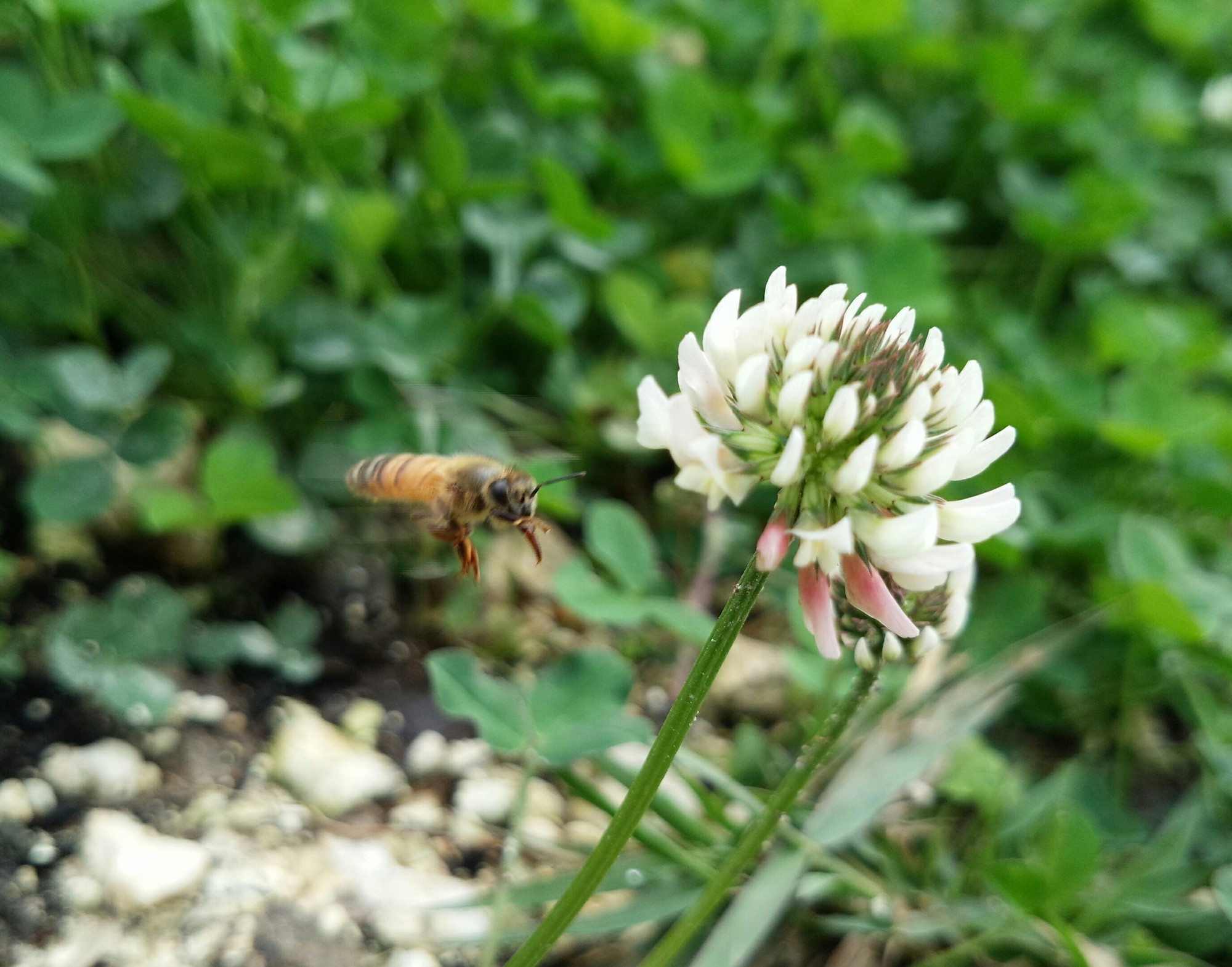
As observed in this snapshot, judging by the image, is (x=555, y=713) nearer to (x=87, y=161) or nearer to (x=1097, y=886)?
(x=1097, y=886)

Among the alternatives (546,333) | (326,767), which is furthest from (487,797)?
(546,333)

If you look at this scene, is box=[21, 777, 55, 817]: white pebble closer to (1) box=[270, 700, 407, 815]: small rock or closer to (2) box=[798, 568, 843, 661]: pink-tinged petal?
(1) box=[270, 700, 407, 815]: small rock

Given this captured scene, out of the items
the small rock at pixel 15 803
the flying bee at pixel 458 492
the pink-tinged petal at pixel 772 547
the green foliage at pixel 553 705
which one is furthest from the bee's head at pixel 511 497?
the small rock at pixel 15 803

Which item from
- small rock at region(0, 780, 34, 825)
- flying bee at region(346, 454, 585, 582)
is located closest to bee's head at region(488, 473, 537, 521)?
flying bee at region(346, 454, 585, 582)

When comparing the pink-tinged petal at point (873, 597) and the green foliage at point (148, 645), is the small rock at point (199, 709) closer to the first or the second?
the green foliage at point (148, 645)

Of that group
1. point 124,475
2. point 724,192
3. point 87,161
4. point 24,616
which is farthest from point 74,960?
point 724,192

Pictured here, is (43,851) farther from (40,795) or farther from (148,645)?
(148,645)
